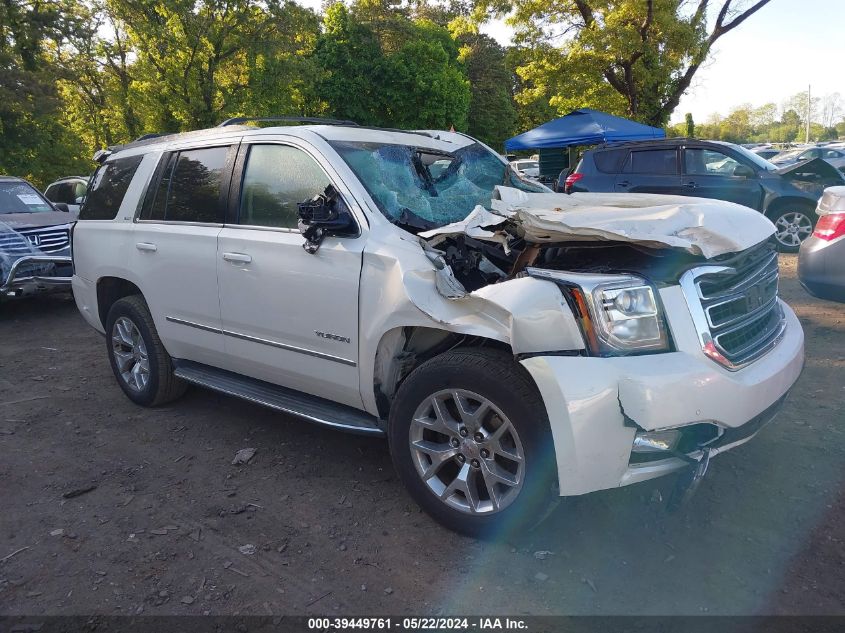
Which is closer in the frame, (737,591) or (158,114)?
(737,591)

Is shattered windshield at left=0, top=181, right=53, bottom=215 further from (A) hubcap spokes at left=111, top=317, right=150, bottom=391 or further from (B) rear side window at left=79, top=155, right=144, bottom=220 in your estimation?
(A) hubcap spokes at left=111, top=317, right=150, bottom=391

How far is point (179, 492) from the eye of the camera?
12.0ft

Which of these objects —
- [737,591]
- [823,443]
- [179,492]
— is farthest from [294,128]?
[823,443]

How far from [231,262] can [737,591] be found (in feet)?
10.1

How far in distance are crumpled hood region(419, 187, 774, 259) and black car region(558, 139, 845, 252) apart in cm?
745

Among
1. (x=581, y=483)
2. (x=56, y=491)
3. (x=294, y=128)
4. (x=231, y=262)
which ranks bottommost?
(x=56, y=491)

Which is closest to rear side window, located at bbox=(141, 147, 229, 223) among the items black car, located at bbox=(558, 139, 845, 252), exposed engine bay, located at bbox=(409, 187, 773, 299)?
exposed engine bay, located at bbox=(409, 187, 773, 299)

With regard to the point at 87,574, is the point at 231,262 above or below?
above

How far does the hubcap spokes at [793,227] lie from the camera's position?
9.96 meters

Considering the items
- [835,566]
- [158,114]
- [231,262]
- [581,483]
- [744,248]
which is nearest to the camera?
[581,483]

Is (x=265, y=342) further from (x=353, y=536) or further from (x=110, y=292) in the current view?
(x=110, y=292)

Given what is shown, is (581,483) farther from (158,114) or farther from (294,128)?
(158,114)

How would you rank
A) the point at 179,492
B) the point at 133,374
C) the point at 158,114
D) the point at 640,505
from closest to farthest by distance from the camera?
the point at 640,505 → the point at 179,492 → the point at 133,374 → the point at 158,114

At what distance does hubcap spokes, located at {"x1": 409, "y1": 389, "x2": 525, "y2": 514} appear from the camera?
2.85 m
